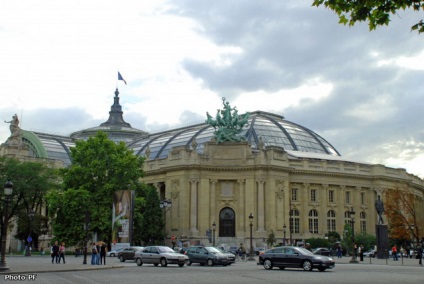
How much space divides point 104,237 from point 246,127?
4327 cm

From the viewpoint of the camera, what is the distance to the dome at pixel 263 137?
4146 inches

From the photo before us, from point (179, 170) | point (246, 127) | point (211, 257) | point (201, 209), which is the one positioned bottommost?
point (211, 257)

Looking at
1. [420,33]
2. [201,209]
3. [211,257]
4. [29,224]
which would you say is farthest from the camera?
[201,209]

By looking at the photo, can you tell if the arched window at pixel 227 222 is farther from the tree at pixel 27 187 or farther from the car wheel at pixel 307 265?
the car wheel at pixel 307 265

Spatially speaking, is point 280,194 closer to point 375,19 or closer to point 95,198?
point 95,198

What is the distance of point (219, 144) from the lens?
89562 millimetres

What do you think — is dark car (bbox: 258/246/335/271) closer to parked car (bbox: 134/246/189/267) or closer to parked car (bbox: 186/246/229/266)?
parked car (bbox: 186/246/229/266)

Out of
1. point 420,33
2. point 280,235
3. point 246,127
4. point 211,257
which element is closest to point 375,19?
point 420,33

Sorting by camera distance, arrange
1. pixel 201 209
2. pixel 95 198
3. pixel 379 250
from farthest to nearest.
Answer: pixel 201 209, pixel 95 198, pixel 379 250

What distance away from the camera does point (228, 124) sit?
9094 centimetres

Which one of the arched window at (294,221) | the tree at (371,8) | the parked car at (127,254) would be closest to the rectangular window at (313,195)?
the arched window at (294,221)

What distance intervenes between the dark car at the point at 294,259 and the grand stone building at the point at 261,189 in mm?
42958

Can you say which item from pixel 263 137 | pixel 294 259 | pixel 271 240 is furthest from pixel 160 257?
pixel 263 137

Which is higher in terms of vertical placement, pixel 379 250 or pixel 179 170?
pixel 179 170
